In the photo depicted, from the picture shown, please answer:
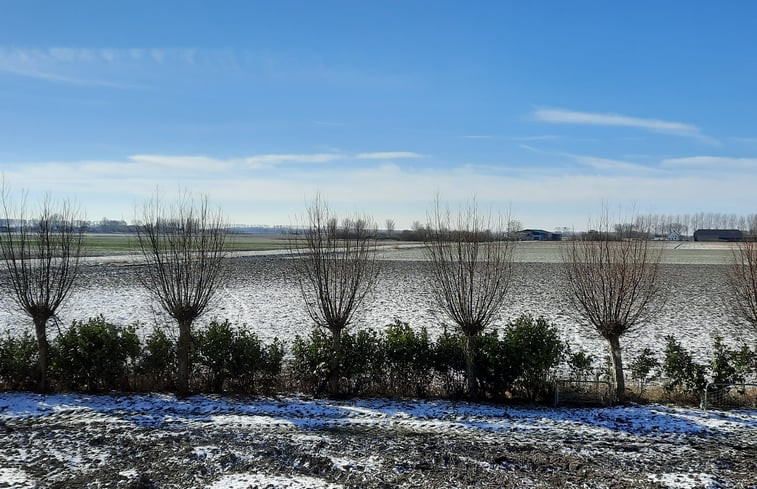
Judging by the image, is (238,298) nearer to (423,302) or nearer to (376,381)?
(423,302)

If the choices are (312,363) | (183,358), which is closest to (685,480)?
(312,363)

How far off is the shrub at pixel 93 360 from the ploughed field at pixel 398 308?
3.97 ft

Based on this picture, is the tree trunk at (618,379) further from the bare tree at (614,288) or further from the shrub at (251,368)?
the shrub at (251,368)

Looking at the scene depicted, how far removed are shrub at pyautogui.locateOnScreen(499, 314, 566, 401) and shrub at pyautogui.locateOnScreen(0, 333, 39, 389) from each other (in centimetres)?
1034

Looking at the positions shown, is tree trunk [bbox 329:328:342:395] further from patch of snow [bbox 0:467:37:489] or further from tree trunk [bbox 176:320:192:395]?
patch of snow [bbox 0:467:37:489]

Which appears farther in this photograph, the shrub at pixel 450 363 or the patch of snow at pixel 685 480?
the shrub at pixel 450 363

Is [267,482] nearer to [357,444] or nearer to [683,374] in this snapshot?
[357,444]

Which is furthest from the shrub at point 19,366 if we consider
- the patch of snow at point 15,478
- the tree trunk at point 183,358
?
the patch of snow at point 15,478

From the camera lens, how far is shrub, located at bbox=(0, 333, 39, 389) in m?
11.4

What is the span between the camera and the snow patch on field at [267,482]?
700cm

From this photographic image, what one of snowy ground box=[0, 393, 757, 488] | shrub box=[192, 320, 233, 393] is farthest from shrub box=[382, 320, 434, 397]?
shrub box=[192, 320, 233, 393]

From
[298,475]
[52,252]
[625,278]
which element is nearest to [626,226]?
[625,278]

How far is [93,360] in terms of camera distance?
11266mm

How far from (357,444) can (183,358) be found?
4.90 meters
